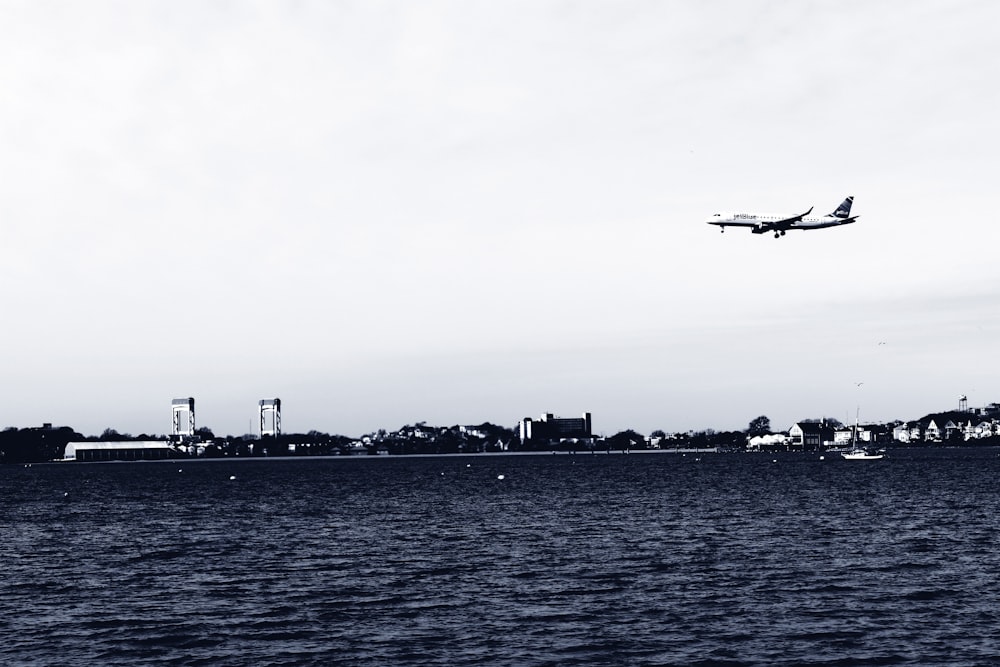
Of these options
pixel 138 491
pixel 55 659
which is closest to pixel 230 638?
pixel 55 659

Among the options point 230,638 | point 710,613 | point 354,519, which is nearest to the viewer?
point 230,638

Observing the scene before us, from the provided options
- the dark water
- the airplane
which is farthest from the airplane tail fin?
the dark water

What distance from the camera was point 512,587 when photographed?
63.4 meters

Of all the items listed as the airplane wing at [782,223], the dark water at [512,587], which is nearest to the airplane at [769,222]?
the airplane wing at [782,223]

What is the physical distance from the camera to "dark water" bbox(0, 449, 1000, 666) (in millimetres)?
47125

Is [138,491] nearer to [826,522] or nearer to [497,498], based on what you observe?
[497,498]

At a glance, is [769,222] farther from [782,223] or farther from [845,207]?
[845,207]

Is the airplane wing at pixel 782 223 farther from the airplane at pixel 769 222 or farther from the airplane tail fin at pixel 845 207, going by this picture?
the airplane tail fin at pixel 845 207

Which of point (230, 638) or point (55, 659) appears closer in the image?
point (55, 659)

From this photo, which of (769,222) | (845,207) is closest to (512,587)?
(769,222)

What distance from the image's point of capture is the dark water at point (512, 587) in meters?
47.1

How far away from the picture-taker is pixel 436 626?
52031 millimetres

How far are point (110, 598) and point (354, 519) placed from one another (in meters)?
53.3

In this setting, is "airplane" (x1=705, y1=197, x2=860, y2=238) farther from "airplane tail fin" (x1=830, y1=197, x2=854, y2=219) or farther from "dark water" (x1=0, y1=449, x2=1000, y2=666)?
"dark water" (x1=0, y1=449, x2=1000, y2=666)
